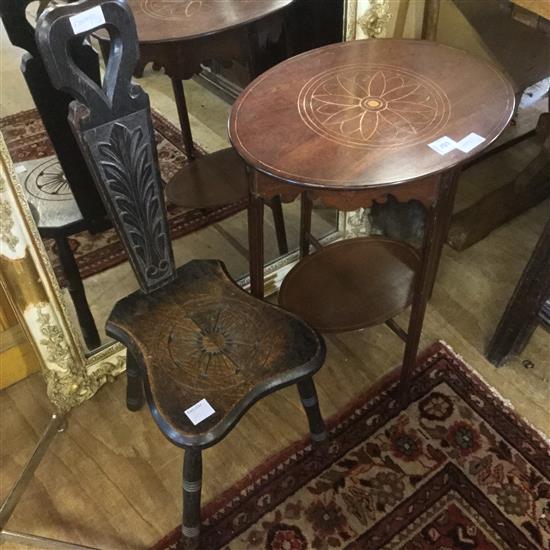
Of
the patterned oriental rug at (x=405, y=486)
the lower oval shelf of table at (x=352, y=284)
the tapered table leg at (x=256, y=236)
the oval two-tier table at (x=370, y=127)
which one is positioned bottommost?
the patterned oriental rug at (x=405, y=486)

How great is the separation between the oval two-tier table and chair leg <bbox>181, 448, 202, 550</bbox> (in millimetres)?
436

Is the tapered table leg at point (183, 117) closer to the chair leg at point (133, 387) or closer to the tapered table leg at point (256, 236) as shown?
the tapered table leg at point (256, 236)

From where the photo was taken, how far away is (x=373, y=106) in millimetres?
1232

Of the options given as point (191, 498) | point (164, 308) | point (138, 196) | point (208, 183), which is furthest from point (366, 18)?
point (191, 498)

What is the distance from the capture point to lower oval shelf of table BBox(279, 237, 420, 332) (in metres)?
1.57

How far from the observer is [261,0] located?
55.3 inches

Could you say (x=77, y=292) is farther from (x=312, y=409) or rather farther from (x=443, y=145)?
(x=443, y=145)

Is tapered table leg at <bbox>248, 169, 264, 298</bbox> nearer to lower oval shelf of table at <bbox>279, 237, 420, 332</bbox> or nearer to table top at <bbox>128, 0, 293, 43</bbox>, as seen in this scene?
lower oval shelf of table at <bbox>279, 237, 420, 332</bbox>

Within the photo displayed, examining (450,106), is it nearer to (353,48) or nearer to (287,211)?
(353,48)

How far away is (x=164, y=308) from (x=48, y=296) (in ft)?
1.03

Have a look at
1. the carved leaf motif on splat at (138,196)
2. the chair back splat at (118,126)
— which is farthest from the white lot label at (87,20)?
the carved leaf motif on splat at (138,196)

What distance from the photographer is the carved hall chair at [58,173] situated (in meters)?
1.17

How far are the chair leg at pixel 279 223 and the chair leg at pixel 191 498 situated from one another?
31.3 inches

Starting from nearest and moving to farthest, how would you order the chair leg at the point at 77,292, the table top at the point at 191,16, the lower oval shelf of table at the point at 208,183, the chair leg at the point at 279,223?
the table top at the point at 191,16, the chair leg at the point at 77,292, the lower oval shelf of table at the point at 208,183, the chair leg at the point at 279,223
